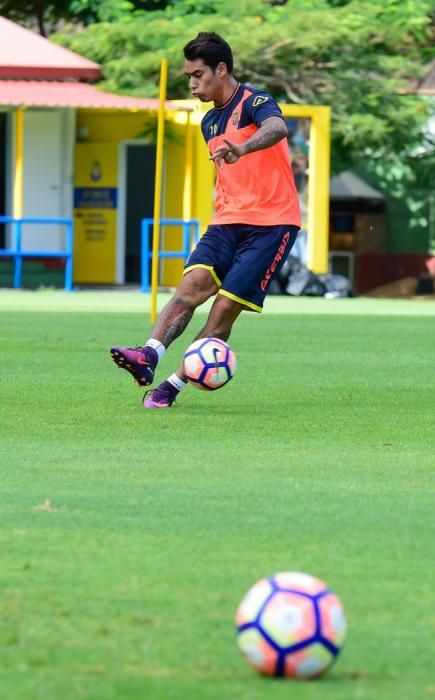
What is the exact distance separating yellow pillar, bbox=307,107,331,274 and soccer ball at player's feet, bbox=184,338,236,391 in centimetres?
2062

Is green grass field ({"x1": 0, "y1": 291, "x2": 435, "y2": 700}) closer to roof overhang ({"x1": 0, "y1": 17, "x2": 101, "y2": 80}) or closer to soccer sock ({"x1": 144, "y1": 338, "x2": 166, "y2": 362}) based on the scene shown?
soccer sock ({"x1": 144, "y1": 338, "x2": 166, "y2": 362})

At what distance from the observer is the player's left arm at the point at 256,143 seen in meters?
9.94

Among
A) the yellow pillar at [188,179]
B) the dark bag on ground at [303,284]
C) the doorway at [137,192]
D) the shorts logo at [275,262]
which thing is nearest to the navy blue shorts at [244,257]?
the shorts logo at [275,262]

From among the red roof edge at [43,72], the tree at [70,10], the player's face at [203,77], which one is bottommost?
the player's face at [203,77]

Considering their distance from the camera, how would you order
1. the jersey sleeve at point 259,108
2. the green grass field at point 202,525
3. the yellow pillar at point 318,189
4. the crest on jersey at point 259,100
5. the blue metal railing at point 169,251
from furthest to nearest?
the yellow pillar at point 318,189, the blue metal railing at point 169,251, the crest on jersey at point 259,100, the jersey sleeve at point 259,108, the green grass field at point 202,525

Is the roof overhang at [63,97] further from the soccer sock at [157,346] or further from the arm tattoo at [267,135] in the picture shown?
the arm tattoo at [267,135]

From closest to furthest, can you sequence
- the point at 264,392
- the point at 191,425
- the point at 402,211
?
the point at 191,425 < the point at 264,392 < the point at 402,211

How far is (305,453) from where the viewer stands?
28.4 ft

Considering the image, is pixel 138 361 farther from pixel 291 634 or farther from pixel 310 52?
pixel 310 52

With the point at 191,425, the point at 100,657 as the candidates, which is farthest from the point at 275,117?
the point at 100,657

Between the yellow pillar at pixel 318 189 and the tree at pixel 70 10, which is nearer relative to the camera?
the yellow pillar at pixel 318 189

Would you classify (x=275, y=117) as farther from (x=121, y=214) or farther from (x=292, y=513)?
(x=121, y=214)

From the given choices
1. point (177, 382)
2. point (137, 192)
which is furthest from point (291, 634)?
point (137, 192)

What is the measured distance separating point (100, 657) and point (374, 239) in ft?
111
